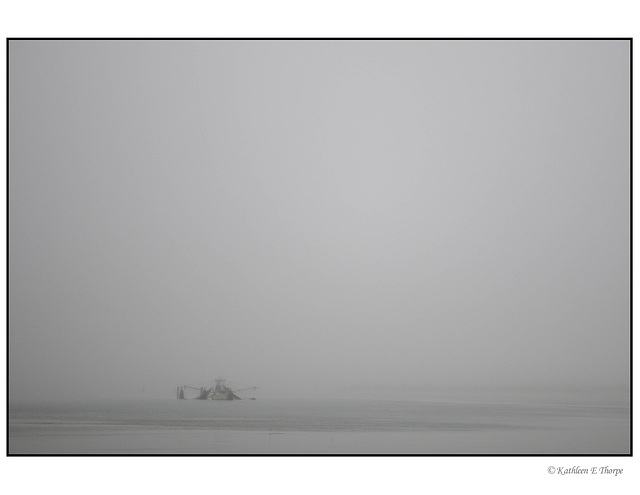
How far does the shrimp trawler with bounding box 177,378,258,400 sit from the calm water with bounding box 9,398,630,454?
4cm

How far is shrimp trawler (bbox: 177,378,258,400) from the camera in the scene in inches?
221

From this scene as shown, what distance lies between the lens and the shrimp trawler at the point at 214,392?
18.4 feet

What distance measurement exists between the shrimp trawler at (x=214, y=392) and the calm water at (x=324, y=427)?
0.04 metres

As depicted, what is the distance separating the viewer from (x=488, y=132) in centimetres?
579

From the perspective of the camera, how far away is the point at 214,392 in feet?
18.5

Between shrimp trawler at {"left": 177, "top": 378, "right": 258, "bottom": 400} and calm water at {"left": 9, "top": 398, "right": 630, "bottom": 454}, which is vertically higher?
shrimp trawler at {"left": 177, "top": 378, "right": 258, "bottom": 400}

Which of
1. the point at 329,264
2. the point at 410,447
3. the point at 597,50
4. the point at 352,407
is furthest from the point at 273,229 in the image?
the point at 597,50

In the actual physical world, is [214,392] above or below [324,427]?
above

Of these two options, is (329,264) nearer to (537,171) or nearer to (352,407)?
(352,407)

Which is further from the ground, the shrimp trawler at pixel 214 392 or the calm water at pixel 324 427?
the shrimp trawler at pixel 214 392

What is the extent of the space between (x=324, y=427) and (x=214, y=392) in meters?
0.72

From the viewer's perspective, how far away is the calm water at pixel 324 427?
5.58 metres
